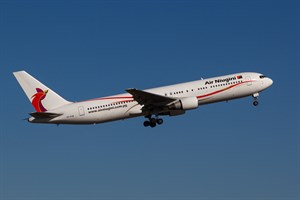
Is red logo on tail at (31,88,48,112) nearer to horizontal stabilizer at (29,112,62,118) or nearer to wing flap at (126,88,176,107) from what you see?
horizontal stabilizer at (29,112,62,118)

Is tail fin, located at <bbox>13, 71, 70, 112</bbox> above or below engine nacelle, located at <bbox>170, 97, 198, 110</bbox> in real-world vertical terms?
above

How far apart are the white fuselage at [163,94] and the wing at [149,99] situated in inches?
38.0

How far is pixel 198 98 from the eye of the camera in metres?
47.9

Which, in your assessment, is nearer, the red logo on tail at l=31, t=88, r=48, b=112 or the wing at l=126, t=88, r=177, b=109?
the wing at l=126, t=88, r=177, b=109

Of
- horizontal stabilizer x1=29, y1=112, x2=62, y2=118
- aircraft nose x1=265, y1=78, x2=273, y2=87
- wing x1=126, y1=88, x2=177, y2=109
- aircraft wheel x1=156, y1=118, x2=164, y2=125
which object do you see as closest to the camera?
horizontal stabilizer x1=29, y1=112, x2=62, y2=118

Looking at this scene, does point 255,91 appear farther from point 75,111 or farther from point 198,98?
point 75,111

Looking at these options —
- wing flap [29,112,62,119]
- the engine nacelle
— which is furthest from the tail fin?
the engine nacelle

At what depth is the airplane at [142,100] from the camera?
153ft

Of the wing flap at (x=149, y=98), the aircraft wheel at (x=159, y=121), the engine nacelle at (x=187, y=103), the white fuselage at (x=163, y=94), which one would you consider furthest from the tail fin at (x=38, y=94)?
the engine nacelle at (x=187, y=103)

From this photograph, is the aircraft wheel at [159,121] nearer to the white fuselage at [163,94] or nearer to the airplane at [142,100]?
the airplane at [142,100]

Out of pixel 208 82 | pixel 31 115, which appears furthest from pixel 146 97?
pixel 31 115

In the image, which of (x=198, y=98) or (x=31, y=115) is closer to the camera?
(x=31, y=115)

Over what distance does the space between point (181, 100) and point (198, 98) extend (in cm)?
205

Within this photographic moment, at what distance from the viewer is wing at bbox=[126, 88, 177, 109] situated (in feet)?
148
